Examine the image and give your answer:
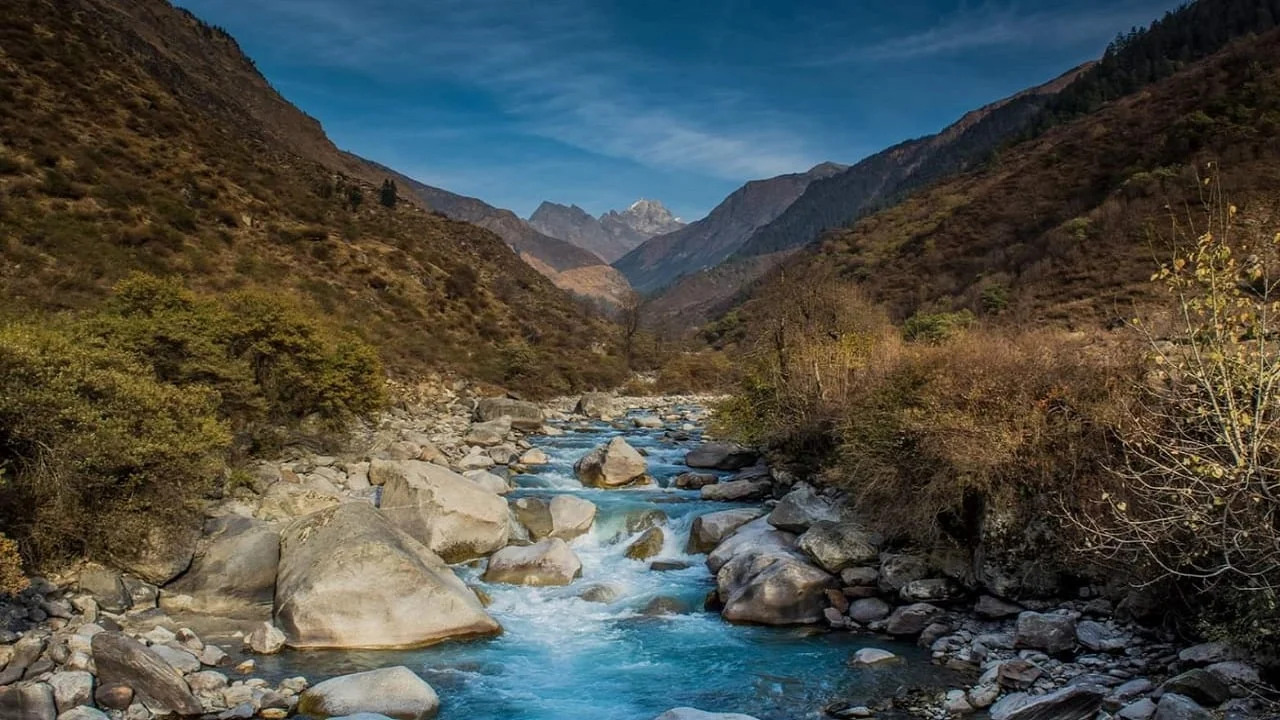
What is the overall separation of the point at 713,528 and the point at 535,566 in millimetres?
3992

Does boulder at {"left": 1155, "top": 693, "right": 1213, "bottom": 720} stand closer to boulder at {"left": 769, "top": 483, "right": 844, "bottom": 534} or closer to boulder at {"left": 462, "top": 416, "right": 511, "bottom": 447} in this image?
boulder at {"left": 769, "top": 483, "right": 844, "bottom": 534}

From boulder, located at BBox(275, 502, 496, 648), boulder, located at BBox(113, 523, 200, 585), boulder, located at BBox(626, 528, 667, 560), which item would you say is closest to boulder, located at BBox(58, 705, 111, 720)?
boulder, located at BBox(275, 502, 496, 648)

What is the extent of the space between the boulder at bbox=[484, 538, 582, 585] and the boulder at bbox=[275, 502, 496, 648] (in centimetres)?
176

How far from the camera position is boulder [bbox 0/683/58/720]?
7219 mm

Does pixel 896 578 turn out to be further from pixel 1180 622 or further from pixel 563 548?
pixel 563 548

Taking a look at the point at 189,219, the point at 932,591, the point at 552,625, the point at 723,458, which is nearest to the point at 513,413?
the point at 723,458

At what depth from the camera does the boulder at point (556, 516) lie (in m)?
16.0

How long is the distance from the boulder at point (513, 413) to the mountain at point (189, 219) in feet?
19.2

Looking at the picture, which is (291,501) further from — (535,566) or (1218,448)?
(1218,448)

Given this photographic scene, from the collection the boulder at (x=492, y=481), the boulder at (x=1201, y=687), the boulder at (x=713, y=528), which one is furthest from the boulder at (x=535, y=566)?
the boulder at (x=1201, y=687)

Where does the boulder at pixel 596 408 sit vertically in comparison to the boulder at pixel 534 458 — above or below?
above

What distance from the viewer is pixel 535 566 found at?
13.7 metres

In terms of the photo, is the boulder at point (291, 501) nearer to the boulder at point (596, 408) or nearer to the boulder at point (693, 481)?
the boulder at point (693, 481)

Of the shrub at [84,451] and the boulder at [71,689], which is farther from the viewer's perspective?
the shrub at [84,451]
